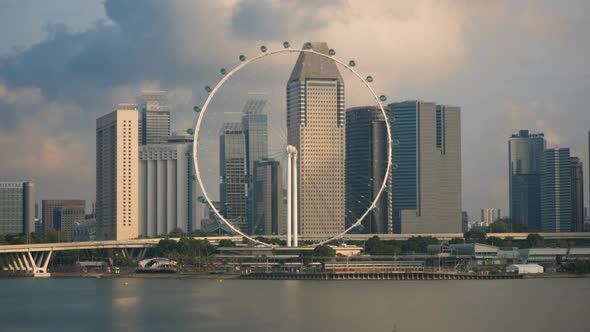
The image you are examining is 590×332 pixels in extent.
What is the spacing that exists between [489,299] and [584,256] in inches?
2173

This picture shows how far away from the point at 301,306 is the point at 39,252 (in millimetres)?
66312

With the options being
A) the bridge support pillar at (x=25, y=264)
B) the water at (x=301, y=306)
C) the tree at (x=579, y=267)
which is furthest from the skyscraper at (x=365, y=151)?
the water at (x=301, y=306)

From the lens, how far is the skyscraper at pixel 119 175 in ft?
602

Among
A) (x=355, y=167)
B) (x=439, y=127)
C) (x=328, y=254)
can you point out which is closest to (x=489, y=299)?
(x=328, y=254)

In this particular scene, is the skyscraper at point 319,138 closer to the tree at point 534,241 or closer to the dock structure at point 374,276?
the tree at point 534,241

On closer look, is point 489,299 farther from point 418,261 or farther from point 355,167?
point 355,167

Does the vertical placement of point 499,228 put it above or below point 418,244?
above

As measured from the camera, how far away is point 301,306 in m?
70.8

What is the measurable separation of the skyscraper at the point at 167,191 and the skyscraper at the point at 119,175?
23.7 ft

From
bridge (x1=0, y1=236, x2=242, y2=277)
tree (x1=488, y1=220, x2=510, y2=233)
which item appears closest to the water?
bridge (x1=0, y1=236, x2=242, y2=277)

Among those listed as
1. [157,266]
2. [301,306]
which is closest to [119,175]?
[157,266]

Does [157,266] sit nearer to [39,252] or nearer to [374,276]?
[39,252]

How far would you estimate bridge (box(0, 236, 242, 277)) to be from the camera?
12369 cm

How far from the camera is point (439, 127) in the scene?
186 meters
